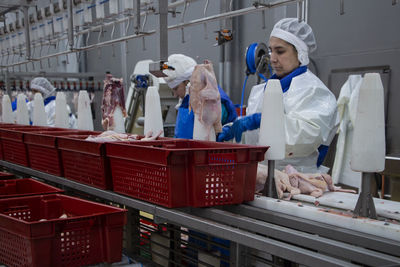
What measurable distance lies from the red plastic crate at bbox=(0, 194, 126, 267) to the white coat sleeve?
1.04m

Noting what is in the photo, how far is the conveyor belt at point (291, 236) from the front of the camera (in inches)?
39.1

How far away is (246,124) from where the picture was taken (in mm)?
2145

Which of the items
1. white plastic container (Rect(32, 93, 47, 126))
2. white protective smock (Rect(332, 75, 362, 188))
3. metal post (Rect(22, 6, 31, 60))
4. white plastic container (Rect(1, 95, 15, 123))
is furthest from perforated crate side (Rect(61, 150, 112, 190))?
metal post (Rect(22, 6, 31, 60))

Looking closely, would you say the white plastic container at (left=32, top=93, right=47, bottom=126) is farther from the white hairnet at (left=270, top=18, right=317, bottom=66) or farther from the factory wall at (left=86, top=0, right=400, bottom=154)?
the white hairnet at (left=270, top=18, right=317, bottom=66)

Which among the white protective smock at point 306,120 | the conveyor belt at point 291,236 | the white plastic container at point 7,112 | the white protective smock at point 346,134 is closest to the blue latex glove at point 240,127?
the white protective smock at point 306,120

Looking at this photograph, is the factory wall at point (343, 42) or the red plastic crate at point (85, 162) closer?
the red plastic crate at point (85, 162)

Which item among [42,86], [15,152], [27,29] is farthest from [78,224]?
[42,86]

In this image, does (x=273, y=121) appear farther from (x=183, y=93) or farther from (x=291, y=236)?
(x=183, y=93)

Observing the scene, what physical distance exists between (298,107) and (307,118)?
107 millimetres

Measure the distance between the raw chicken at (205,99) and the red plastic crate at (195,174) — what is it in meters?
0.40

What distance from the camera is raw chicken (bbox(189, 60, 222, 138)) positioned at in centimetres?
198

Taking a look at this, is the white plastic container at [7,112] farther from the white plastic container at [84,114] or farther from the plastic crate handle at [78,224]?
the plastic crate handle at [78,224]

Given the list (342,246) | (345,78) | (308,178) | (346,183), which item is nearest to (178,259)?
(308,178)

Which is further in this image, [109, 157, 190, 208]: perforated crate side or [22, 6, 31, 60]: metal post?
[22, 6, 31, 60]: metal post
